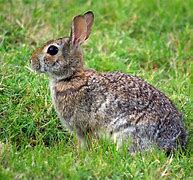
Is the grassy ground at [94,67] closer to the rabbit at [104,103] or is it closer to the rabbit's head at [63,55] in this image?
the rabbit at [104,103]

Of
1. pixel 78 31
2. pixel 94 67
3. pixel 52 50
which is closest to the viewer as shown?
pixel 52 50

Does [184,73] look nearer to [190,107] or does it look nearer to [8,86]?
[190,107]

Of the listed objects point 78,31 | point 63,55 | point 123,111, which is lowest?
point 123,111

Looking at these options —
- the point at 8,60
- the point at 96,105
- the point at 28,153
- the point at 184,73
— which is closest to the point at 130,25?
the point at 184,73

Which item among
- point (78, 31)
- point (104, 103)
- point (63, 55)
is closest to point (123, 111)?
point (104, 103)

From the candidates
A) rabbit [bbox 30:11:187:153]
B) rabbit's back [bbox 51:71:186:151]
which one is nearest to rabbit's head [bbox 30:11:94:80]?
rabbit [bbox 30:11:187:153]

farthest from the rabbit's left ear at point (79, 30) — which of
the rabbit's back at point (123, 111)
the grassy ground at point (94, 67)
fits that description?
the grassy ground at point (94, 67)

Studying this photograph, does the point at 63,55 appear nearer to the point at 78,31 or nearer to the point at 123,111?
the point at 78,31
